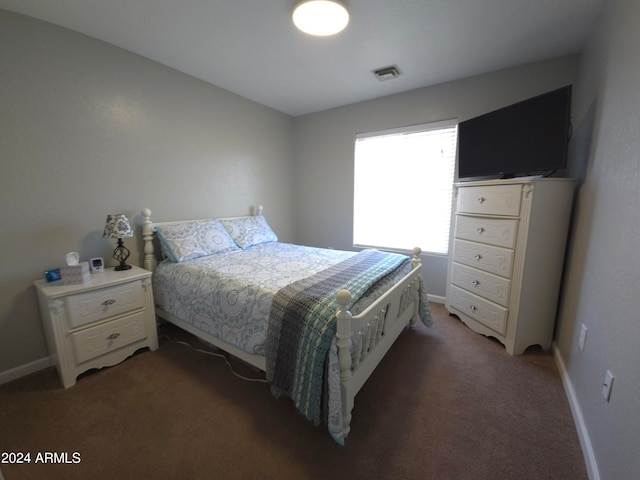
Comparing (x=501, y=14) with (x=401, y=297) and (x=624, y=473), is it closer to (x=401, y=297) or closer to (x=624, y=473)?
(x=401, y=297)

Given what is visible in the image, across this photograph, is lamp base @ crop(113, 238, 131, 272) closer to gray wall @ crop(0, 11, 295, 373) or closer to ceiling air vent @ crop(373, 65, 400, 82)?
gray wall @ crop(0, 11, 295, 373)

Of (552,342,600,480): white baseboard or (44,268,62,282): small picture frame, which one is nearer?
(552,342,600,480): white baseboard

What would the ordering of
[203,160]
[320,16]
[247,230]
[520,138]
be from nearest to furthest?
[320,16]
[520,138]
[203,160]
[247,230]

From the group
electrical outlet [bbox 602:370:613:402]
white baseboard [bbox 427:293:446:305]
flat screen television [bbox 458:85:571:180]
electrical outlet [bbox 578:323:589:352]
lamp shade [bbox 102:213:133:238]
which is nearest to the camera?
electrical outlet [bbox 602:370:613:402]

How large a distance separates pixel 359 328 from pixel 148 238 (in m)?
2.13

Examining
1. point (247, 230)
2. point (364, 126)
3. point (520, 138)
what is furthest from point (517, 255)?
point (247, 230)

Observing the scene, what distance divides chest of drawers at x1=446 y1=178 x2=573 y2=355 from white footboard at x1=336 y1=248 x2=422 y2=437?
698mm

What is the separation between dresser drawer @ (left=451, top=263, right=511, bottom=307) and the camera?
84.0 inches

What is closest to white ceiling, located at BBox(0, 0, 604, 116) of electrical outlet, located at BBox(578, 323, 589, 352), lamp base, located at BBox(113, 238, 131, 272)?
lamp base, located at BBox(113, 238, 131, 272)

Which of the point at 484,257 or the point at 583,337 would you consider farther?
the point at 484,257

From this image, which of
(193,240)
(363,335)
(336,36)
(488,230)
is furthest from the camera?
(193,240)

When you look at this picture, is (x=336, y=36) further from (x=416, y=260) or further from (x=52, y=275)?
(x=52, y=275)

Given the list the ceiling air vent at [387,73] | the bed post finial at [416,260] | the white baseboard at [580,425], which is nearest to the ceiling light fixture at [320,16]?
the ceiling air vent at [387,73]

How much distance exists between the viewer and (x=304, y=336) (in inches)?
52.7
